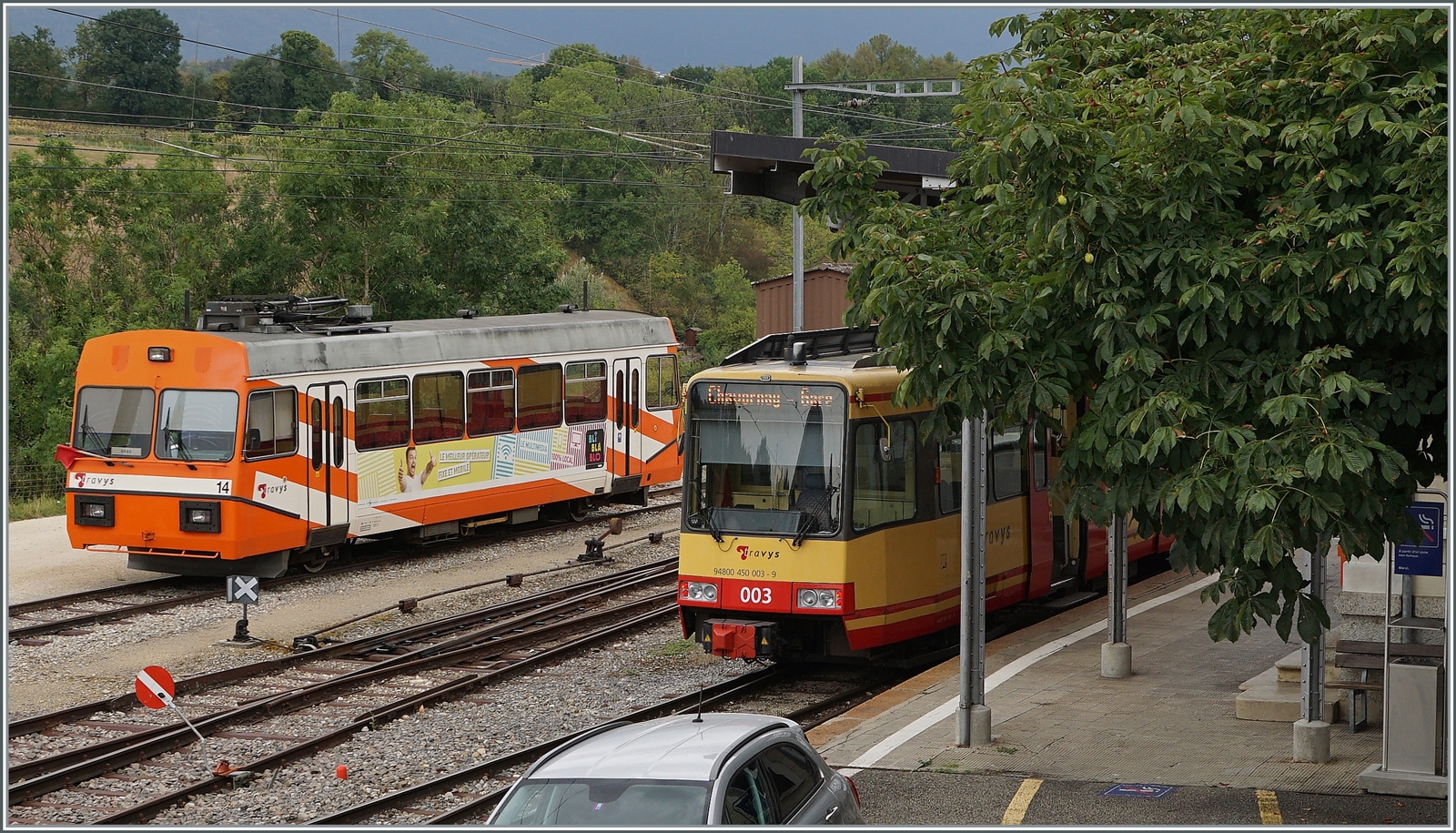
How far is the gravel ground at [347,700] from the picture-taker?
1112 centimetres

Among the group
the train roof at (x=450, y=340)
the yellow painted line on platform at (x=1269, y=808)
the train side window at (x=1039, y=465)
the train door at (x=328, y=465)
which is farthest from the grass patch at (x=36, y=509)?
the yellow painted line on platform at (x=1269, y=808)

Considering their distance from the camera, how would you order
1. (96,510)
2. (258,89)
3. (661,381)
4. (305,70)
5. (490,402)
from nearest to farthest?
(96,510) < (490,402) < (661,381) < (258,89) < (305,70)

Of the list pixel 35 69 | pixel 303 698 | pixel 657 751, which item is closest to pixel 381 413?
pixel 303 698

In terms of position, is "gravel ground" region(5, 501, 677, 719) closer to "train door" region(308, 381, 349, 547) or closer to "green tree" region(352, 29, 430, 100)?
"train door" region(308, 381, 349, 547)

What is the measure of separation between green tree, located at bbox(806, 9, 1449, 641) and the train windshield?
13.4 feet

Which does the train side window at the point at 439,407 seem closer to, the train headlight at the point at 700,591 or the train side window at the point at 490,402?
the train side window at the point at 490,402

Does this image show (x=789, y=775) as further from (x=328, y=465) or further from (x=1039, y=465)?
(x=328, y=465)

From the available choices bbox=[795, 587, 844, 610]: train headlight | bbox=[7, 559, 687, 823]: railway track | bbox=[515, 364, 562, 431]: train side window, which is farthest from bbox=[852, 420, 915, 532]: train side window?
bbox=[515, 364, 562, 431]: train side window

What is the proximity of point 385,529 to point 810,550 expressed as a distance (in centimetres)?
994

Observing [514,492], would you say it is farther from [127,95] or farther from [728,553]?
[127,95]

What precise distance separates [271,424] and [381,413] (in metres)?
2.09

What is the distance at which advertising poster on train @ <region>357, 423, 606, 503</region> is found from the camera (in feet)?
69.3

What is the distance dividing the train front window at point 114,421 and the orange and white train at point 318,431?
2 cm

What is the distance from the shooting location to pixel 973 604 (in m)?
11.3
